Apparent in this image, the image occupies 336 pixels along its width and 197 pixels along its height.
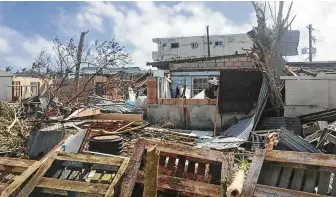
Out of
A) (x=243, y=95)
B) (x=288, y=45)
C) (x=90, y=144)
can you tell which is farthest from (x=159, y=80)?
(x=288, y=45)

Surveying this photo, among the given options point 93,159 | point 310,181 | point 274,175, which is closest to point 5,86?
point 93,159

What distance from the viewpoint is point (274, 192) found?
3.55 m

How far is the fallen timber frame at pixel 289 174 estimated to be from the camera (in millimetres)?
3572

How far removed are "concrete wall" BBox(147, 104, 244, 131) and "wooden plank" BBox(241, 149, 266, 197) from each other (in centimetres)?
759

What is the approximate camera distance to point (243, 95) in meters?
11.6

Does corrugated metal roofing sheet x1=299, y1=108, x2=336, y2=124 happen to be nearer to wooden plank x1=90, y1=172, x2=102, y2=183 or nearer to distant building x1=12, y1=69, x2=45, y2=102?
wooden plank x1=90, y1=172, x2=102, y2=183

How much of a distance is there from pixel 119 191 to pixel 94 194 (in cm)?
32

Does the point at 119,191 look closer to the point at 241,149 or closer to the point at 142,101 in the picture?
the point at 241,149

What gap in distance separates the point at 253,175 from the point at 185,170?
0.96 metres

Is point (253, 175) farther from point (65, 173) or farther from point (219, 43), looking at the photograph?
point (219, 43)

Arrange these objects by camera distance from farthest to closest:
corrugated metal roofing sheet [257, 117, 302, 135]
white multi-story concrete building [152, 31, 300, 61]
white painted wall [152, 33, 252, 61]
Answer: white painted wall [152, 33, 252, 61], white multi-story concrete building [152, 31, 300, 61], corrugated metal roofing sheet [257, 117, 302, 135]

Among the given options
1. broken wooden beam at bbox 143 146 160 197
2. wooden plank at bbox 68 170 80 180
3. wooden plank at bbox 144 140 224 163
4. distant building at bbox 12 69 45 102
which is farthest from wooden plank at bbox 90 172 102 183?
distant building at bbox 12 69 45 102

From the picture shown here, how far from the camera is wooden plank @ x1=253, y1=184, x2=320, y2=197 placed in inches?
136

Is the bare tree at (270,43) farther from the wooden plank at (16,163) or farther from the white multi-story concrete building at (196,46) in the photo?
the white multi-story concrete building at (196,46)
